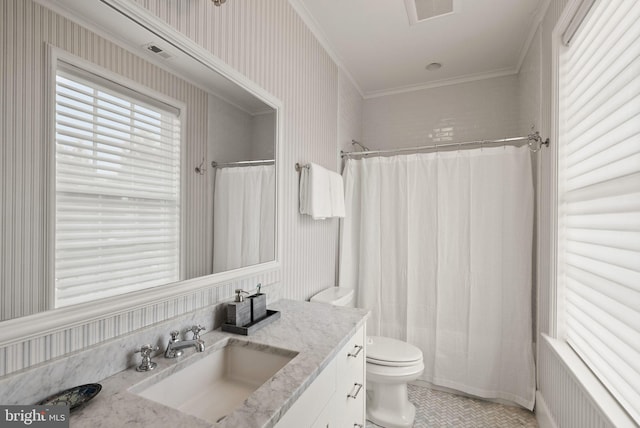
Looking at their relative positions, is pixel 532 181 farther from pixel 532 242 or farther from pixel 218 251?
pixel 218 251

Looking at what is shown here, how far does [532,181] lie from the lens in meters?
2.10

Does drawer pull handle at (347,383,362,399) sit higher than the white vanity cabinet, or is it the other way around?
the white vanity cabinet

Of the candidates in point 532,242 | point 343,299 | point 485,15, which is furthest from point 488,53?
point 343,299

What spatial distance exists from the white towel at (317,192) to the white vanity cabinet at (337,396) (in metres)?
0.75

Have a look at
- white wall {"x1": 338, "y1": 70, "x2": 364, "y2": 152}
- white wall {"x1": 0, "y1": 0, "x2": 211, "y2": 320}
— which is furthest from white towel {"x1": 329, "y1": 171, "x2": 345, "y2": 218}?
white wall {"x1": 0, "y1": 0, "x2": 211, "y2": 320}

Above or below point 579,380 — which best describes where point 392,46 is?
above

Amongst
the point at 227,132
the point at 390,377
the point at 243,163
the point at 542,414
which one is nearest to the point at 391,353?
the point at 390,377

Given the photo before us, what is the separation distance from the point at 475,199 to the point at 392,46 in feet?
4.24

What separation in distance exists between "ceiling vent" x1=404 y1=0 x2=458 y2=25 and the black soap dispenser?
1915 millimetres

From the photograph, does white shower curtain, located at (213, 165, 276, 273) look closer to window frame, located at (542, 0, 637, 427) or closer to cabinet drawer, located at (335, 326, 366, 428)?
cabinet drawer, located at (335, 326, 366, 428)

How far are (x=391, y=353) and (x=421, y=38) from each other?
2.17m

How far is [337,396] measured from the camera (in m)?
1.21

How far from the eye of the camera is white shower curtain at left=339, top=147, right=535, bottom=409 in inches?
83.6

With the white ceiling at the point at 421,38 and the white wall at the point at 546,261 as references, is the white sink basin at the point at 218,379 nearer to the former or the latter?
the white wall at the point at 546,261
